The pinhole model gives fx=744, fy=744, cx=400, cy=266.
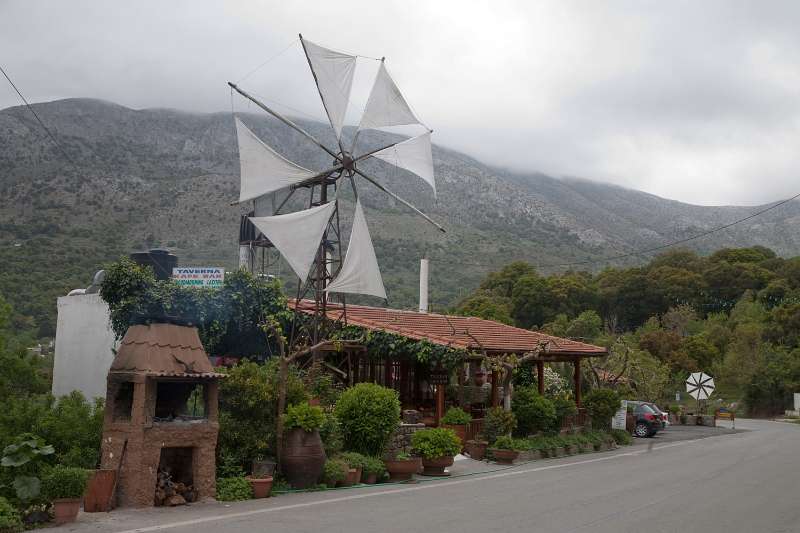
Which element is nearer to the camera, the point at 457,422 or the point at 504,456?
the point at 504,456

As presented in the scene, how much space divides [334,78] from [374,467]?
981 centimetres

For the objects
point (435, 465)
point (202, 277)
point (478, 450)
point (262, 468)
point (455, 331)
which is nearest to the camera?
point (262, 468)

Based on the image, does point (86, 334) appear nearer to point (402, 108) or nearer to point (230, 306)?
point (230, 306)

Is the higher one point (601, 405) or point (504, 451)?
point (601, 405)

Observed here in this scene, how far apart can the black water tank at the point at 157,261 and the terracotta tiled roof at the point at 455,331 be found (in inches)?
147

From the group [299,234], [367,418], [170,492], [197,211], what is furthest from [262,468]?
[197,211]

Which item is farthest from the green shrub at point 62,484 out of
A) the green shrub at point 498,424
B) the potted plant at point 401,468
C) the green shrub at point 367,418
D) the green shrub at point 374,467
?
the green shrub at point 498,424

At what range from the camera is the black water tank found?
2123 centimetres

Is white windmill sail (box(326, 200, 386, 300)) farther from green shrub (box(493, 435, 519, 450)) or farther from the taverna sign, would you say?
green shrub (box(493, 435, 519, 450))

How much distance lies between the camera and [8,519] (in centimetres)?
921

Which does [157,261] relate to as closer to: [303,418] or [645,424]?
[303,418]

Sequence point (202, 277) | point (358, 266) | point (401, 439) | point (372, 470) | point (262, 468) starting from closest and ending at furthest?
point (262, 468) → point (372, 470) → point (401, 439) → point (358, 266) → point (202, 277)

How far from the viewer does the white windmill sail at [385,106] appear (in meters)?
19.4

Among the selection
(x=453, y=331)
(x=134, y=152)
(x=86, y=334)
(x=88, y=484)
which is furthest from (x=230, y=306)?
(x=134, y=152)
